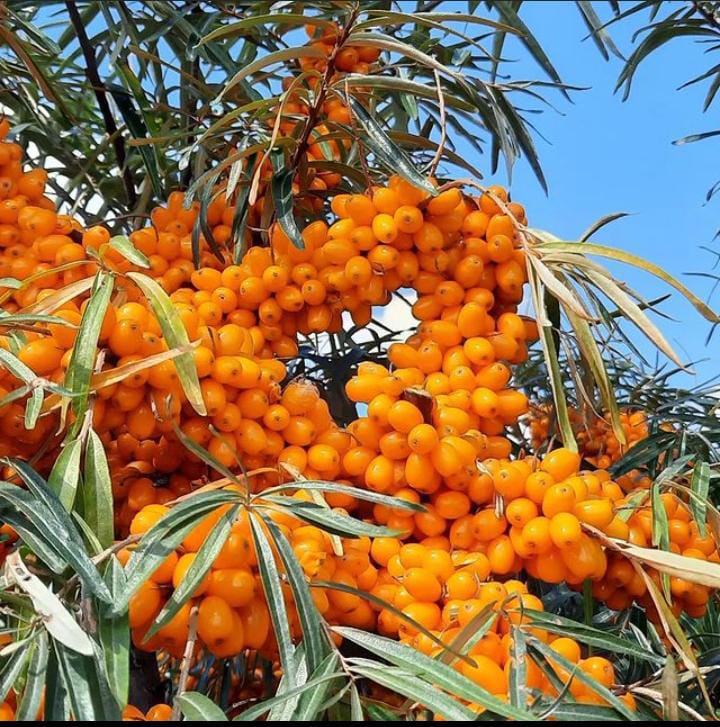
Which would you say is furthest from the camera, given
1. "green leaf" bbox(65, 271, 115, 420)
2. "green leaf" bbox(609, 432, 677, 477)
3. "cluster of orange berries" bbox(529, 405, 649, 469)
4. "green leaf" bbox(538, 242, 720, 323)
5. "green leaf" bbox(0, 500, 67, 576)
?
"cluster of orange berries" bbox(529, 405, 649, 469)

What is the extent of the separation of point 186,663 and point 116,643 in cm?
5

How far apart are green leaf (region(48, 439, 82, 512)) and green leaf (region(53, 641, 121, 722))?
0.16 meters

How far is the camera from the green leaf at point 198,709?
549 millimetres

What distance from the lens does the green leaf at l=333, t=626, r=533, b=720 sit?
1.82 feet

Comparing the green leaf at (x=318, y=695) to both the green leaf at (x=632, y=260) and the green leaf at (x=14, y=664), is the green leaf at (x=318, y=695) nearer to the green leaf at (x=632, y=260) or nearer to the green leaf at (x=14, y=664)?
the green leaf at (x=14, y=664)

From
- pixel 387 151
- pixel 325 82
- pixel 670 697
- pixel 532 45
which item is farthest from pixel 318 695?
pixel 532 45

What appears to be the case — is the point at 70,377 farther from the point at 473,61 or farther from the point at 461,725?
the point at 473,61

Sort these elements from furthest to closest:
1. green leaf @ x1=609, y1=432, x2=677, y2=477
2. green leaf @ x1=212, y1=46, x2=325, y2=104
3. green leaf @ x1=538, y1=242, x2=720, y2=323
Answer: green leaf @ x1=609, y1=432, x2=677, y2=477
green leaf @ x1=212, y1=46, x2=325, y2=104
green leaf @ x1=538, y1=242, x2=720, y2=323

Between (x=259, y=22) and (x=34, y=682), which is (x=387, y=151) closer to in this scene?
(x=259, y=22)

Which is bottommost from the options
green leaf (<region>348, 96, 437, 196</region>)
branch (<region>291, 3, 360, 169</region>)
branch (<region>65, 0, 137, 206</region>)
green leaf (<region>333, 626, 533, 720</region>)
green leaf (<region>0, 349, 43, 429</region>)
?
green leaf (<region>333, 626, 533, 720</region>)

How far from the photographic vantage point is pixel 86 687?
1.86ft

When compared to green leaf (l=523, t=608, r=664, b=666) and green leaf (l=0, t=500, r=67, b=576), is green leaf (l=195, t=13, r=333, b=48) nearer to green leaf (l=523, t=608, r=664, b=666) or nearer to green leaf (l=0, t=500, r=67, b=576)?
green leaf (l=0, t=500, r=67, b=576)

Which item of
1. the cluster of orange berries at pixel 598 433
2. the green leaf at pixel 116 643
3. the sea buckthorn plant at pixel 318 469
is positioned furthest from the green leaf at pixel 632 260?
the green leaf at pixel 116 643

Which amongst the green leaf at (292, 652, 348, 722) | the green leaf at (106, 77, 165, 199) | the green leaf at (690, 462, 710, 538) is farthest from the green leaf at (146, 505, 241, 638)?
the green leaf at (106, 77, 165, 199)
